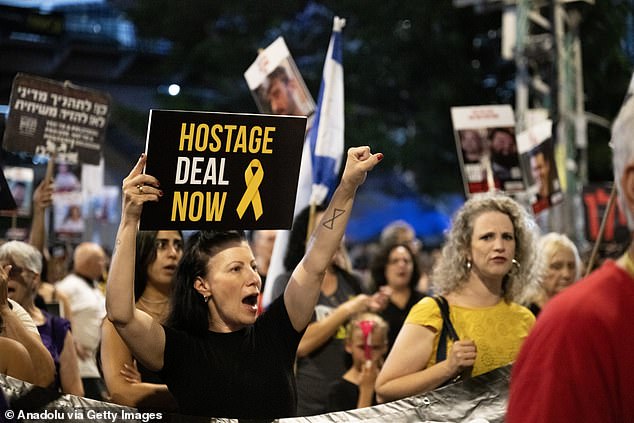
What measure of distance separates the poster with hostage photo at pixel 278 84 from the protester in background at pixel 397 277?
1.27 meters

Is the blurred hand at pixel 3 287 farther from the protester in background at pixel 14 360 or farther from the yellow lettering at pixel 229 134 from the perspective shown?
the yellow lettering at pixel 229 134

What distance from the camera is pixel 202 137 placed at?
162 inches

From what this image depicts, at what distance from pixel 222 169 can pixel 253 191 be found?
16cm

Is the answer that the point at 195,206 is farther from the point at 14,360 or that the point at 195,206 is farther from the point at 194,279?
the point at 14,360

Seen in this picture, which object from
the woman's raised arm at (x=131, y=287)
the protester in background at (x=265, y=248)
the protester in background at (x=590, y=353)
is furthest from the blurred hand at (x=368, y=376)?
the protester in background at (x=590, y=353)

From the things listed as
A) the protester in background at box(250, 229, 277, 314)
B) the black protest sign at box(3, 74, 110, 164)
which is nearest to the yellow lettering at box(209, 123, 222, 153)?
the black protest sign at box(3, 74, 110, 164)

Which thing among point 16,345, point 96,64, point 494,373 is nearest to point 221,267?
point 16,345

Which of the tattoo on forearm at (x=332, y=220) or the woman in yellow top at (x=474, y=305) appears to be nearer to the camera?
the tattoo on forearm at (x=332, y=220)

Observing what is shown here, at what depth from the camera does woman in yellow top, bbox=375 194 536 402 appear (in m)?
4.58

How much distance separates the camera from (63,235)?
36.5 feet

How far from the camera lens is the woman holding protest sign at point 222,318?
379 centimetres

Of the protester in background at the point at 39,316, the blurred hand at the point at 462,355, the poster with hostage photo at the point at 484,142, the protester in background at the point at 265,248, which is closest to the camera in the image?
the blurred hand at the point at 462,355

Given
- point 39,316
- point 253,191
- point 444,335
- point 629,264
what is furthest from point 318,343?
point 629,264

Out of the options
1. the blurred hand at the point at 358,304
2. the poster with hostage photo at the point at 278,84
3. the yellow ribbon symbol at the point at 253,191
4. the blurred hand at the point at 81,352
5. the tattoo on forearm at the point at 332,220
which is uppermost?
the poster with hostage photo at the point at 278,84
